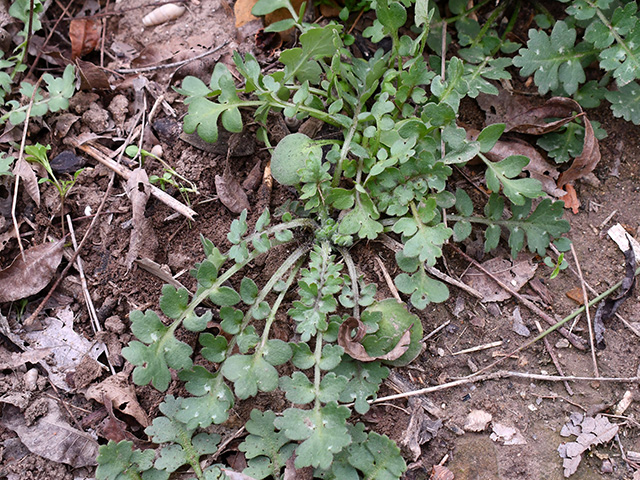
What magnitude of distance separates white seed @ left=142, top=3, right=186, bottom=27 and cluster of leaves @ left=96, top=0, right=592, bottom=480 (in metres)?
0.60

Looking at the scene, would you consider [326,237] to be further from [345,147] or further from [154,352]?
[154,352]

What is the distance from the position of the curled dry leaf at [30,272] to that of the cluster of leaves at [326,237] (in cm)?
62

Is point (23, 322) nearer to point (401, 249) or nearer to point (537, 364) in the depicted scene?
point (401, 249)

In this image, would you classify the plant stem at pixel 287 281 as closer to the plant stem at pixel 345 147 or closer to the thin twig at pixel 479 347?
the plant stem at pixel 345 147

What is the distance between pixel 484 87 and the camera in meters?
2.69

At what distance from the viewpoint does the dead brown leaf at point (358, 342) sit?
2.27 m

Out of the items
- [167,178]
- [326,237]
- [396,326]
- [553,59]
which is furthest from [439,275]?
[167,178]

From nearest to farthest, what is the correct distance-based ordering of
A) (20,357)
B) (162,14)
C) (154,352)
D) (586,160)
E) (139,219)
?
1. (154,352)
2. (20,357)
3. (139,219)
4. (586,160)
5. (162,14)

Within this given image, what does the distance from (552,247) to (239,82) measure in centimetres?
188

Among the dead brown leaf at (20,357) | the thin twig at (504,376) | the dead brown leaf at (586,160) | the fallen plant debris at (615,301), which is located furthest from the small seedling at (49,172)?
the fallen plant debris at (615,301)

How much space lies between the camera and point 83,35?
2.96m

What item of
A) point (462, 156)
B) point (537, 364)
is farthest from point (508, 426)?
point (462, 156)

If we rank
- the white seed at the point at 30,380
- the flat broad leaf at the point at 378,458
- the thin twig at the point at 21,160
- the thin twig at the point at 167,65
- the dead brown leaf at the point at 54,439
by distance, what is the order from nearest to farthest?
the flat broad leaf at the point at 378,458 → the dead brown leaf at the point at 54,439 → the white seed at the point at 30,380 → the thin twig at the point at 21,160 → the thin twig at the point at 167,65

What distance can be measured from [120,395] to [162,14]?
215 centimetres
